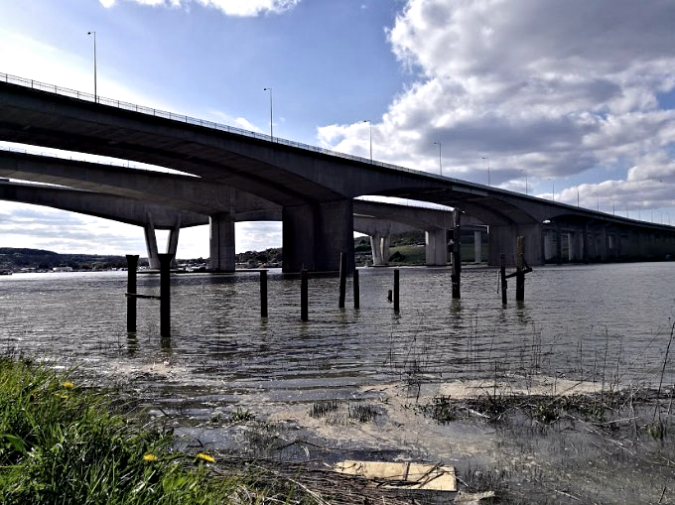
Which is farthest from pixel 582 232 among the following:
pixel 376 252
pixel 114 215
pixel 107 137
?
pixel 107 137

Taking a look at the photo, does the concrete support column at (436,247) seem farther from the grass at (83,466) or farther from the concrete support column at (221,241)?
the grass at (83,466)

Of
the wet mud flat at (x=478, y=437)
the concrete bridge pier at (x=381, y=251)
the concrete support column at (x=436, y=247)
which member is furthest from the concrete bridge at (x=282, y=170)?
the wet mud flat at (x=478, y=437)

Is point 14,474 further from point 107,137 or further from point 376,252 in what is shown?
point 376,252

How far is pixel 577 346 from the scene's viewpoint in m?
13.2

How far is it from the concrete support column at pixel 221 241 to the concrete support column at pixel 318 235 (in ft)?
50.3

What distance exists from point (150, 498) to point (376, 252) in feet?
437

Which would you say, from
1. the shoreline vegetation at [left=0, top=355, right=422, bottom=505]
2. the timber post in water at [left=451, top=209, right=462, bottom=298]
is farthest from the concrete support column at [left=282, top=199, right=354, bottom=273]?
the shoreline vegetation at [left=0, top=355, right=422, bottom=505]

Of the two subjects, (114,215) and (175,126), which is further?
(114,215)

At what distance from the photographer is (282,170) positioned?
195 feet

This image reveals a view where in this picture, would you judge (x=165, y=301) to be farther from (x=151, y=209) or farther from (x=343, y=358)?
(x=151, y=209)

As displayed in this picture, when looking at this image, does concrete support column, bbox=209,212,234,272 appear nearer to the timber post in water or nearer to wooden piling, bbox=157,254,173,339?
the timber post in water

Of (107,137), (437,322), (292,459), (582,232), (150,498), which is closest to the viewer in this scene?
(150,498)

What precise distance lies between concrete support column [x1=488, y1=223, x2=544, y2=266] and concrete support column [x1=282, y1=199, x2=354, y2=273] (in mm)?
47673

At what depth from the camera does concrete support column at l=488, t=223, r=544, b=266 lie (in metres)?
104
